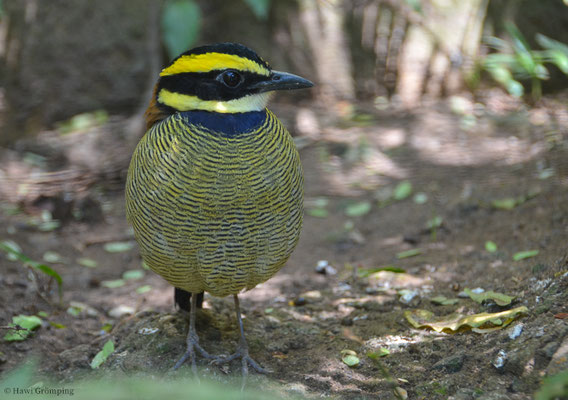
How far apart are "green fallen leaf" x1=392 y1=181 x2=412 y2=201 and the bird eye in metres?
3.54

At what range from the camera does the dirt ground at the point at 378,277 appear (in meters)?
3.30

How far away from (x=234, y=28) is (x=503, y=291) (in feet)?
19.8

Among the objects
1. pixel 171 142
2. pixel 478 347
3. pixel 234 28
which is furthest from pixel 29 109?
pixel 478 347

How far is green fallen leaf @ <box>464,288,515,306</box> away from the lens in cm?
366

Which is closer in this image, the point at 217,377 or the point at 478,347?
the point at 478,347

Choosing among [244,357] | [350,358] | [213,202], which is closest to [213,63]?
[213,202]

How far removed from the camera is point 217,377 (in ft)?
11.6

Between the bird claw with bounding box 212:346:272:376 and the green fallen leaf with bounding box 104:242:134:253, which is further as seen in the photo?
the green fallen leaf with bounding box 104:242:134:253

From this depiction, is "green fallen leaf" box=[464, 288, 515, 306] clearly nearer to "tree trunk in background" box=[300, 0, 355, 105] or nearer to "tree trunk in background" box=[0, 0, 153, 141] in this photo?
"tree trunk in background" box=[300, 0, 355, 105]

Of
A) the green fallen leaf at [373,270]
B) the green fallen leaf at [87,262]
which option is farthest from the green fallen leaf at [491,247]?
the green fallen leaf at [87,262]

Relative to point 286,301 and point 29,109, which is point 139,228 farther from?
point 29,109

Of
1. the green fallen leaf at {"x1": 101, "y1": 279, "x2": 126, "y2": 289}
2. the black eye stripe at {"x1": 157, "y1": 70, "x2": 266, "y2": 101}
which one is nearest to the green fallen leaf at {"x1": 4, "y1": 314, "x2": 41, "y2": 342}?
the green fallen leaf at {"x1": 101, "y1": 279, "x2": 126, "y2": 289}

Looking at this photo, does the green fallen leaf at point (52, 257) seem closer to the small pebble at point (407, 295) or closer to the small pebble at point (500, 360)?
the small pebble at point (407, 295)

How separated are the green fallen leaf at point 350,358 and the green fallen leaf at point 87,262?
3.10 meters
